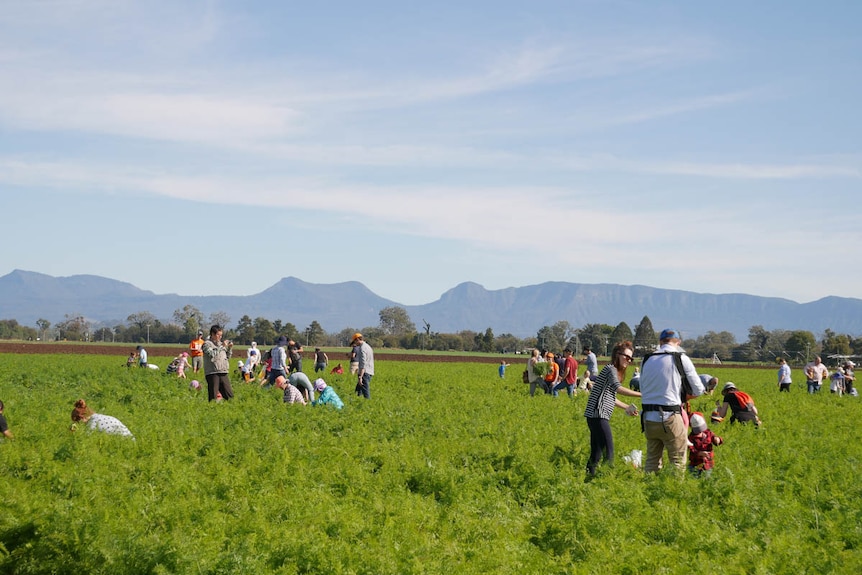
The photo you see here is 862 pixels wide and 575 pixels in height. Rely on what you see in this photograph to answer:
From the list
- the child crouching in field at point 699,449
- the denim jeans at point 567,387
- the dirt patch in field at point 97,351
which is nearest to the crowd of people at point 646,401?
the child crouching in field at point 699,449

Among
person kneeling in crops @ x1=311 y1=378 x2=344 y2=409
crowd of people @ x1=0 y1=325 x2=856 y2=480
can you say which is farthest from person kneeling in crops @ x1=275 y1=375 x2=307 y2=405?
person kneeling in crops @ x1=311 y1=378 x2=344 y2=409

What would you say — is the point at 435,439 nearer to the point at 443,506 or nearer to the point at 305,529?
the point at 443,506

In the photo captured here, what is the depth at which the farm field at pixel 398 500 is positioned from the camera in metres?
7.80

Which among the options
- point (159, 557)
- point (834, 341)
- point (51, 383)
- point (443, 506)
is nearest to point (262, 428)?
point (443, 506)

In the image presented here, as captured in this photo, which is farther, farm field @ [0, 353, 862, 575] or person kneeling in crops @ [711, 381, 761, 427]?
person kneeling in crops @ [711, 381, 761, 427]

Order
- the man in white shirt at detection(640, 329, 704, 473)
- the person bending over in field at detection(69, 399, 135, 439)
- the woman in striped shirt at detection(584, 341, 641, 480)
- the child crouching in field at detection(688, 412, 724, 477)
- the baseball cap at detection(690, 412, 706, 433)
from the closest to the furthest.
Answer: the man in white shirt at detection(640, 329, 704, 473) < the child crouching in field at detection(688, 412, 724, 477) < the baseball cap at detection(690, 412, 706, 433) < the woman in striped shirt at detection(584, 341, 641, 480) < the person bending over in field at detection(69, 399, 135, 439)

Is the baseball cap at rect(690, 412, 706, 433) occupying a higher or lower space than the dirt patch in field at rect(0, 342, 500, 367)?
higher

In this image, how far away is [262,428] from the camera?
1521cm

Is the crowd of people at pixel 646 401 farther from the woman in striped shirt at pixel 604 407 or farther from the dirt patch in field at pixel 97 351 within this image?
the dirt patch in field at pixel 97 351

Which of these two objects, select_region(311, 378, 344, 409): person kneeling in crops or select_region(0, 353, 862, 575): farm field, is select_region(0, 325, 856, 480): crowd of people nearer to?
select_region(311, 378, 344, 409): person kneeling in crops

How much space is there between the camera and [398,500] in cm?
1016

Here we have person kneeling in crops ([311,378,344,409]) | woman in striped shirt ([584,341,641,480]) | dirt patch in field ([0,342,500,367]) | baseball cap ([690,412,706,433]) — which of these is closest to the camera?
baseball cap ([690,412,706,433])

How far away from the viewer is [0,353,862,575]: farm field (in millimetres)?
7801

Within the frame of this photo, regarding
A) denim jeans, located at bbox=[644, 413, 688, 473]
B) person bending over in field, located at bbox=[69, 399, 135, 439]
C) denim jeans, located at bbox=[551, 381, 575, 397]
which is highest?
denim jeans, located at bbox=[644, 413, 688, 473]
